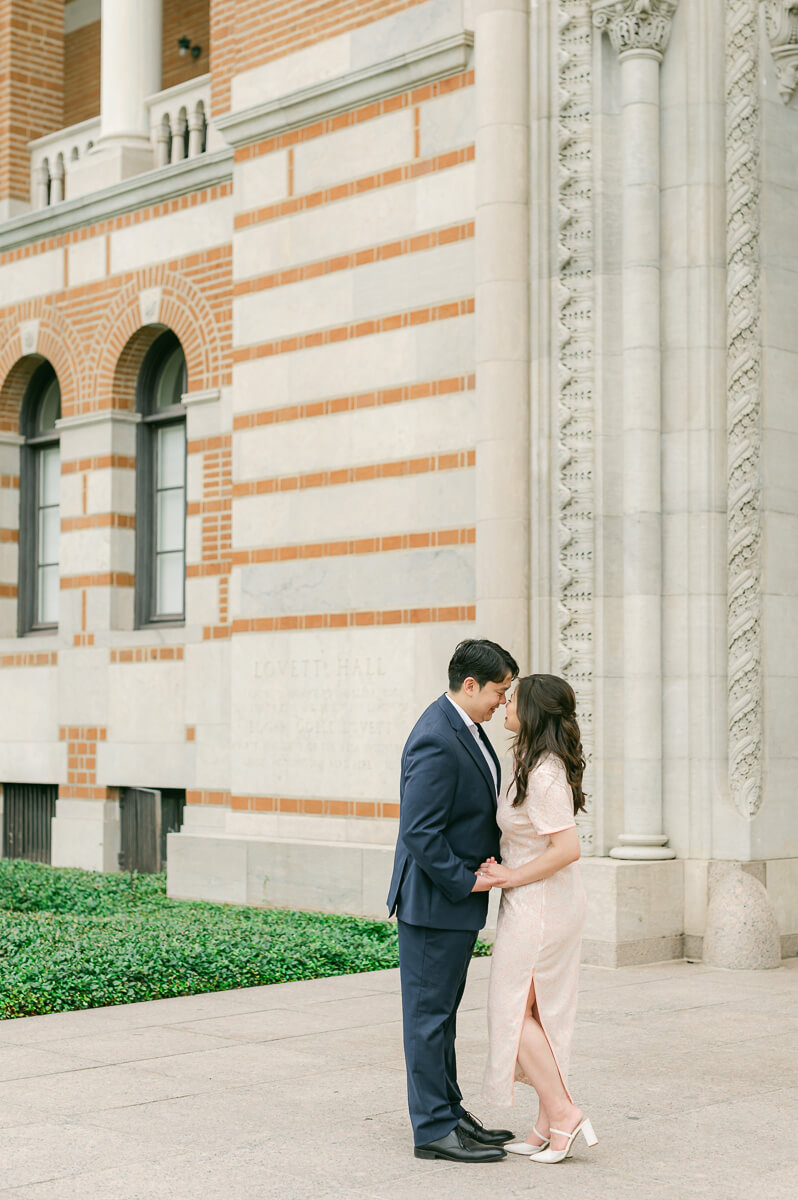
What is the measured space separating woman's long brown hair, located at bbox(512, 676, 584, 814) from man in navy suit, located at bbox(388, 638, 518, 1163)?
128 millimetres

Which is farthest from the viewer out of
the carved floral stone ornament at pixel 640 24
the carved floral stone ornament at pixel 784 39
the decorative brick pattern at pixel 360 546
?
the decorative brick pattern at pixel 360 546

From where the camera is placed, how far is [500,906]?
19.1 feet

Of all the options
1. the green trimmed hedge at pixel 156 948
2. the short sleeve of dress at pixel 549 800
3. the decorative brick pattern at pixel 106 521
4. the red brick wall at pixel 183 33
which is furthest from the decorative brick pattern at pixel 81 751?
the short sleeve of dress at pixel 549 800

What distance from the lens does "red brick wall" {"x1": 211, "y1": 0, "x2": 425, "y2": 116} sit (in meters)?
13.1

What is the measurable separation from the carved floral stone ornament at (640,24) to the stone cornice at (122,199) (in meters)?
4.72

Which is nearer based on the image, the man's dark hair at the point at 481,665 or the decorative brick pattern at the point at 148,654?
the man's dark hair at the point at 481,665

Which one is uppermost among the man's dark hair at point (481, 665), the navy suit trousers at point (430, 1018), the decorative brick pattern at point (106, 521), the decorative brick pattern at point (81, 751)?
the decorative brick pattern at point (106, 521)

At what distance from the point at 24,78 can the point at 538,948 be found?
1487 centimetres

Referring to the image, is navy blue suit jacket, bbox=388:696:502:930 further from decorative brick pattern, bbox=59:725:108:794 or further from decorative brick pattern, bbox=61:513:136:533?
decorative brick pattern, bbox=61:513:136:533

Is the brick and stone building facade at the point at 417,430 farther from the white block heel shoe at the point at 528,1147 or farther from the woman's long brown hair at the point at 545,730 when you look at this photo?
the woman's long brown hair at the point at 545,730

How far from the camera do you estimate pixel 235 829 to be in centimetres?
1354

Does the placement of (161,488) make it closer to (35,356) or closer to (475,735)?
(35,356)

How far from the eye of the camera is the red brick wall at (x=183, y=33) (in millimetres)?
18484

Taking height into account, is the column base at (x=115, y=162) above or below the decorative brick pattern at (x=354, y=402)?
above
